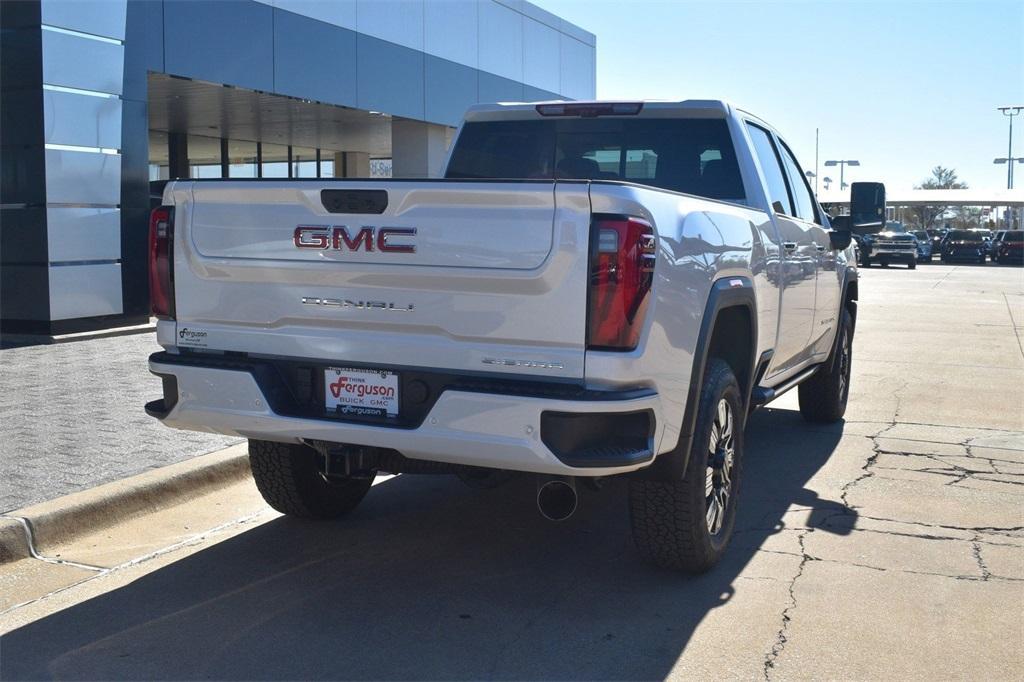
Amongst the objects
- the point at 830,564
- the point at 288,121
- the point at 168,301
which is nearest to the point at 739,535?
the point at 830,564

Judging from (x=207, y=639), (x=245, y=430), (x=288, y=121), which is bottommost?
(x=207, y=639)

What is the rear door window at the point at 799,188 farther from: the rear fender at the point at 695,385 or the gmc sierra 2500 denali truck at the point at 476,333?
the rear fender at the point at 695,385

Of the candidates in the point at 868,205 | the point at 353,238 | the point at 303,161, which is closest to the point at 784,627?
the point at 353,238

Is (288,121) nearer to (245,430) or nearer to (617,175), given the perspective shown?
(617,175)

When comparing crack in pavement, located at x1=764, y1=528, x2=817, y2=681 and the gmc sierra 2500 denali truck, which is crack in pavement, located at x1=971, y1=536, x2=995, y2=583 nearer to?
crack in pavement, located at x1=764, y1=528, x2=817, y2=681

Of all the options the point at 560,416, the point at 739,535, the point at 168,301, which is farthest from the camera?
the point at 739,535

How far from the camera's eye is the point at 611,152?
20.8 feet

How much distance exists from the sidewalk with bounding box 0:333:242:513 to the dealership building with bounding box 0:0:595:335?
2.43 metres

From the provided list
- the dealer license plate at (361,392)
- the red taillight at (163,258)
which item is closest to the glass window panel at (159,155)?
the red taillight at (163,258)

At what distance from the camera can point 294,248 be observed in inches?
174

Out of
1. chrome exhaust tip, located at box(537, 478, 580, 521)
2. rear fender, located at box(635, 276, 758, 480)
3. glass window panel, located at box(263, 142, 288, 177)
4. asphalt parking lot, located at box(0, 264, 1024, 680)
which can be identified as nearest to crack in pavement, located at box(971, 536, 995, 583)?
asphalt parking lot, located at box(0, 264, 1024, 680)

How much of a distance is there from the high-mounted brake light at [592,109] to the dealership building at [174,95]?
319cm

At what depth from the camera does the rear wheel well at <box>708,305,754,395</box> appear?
5.09m

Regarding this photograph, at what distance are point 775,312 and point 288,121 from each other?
1712 centimetres
